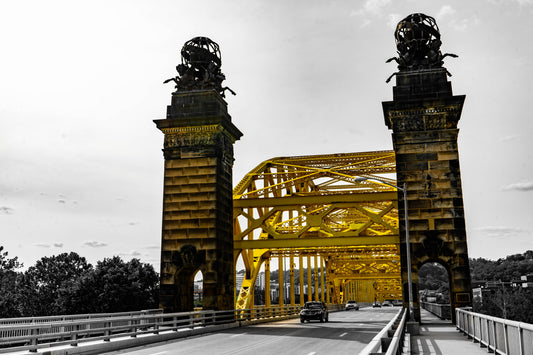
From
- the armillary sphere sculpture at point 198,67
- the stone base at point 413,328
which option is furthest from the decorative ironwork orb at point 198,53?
the stone base at point 413,328

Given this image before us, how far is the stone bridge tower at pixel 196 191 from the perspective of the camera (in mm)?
35812

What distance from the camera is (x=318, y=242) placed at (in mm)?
37938

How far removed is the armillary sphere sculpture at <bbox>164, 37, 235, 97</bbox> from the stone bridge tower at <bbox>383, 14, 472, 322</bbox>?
38.0 feet

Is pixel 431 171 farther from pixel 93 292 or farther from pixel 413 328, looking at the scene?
pixel 93 292

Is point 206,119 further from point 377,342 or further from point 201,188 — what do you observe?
point 377,342

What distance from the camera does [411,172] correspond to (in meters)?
35.0

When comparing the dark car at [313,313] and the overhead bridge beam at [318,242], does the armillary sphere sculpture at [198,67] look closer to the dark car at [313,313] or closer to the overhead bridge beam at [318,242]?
the overhead bridge beam at [318,242]

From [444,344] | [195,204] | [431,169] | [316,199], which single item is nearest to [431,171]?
[431,169]

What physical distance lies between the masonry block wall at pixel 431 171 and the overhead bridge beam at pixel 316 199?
232 centimetres

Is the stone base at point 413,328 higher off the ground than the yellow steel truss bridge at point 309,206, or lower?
lower

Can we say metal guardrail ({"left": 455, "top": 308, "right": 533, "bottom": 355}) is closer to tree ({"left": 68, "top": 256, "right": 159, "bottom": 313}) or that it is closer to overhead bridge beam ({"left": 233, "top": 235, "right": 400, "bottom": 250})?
overhead bridge beam ({"left": 233, "top": 235, "right": 400, "bottom": 250})

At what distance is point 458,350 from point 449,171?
1730 centimetres

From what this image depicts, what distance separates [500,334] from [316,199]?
2270cm

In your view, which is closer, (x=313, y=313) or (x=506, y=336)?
(x=506, y=336)
